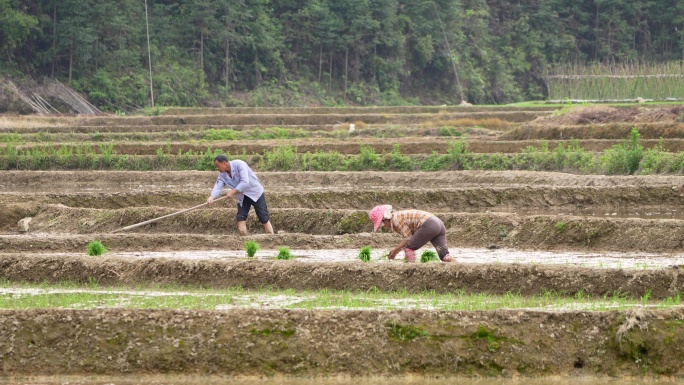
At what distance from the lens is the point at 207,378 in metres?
9.72

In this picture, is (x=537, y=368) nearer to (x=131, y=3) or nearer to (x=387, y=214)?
(x=387, y=214)

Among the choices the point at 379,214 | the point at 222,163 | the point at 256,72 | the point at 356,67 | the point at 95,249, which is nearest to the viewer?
the point at 379,214

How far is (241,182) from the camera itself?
1638cm

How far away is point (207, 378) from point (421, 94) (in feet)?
205

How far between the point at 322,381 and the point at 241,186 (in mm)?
7087

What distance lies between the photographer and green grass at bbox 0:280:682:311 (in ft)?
36.0

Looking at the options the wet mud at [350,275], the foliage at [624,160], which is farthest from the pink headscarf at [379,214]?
the foliage at [624,160]

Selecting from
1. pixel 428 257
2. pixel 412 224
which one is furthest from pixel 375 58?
pixel 412 224

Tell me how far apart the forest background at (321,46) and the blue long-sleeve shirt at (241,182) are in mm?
37117

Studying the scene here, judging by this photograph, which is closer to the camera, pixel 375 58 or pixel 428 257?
pixel 428 257

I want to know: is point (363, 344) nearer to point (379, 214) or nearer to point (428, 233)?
point (379, 214)

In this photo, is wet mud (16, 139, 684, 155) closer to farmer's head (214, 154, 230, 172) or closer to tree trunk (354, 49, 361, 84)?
farmer's head (214, 154, 230, 172)

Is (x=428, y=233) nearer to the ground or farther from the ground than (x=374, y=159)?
farther from the ground

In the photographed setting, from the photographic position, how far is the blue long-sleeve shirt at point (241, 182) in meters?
16.4
